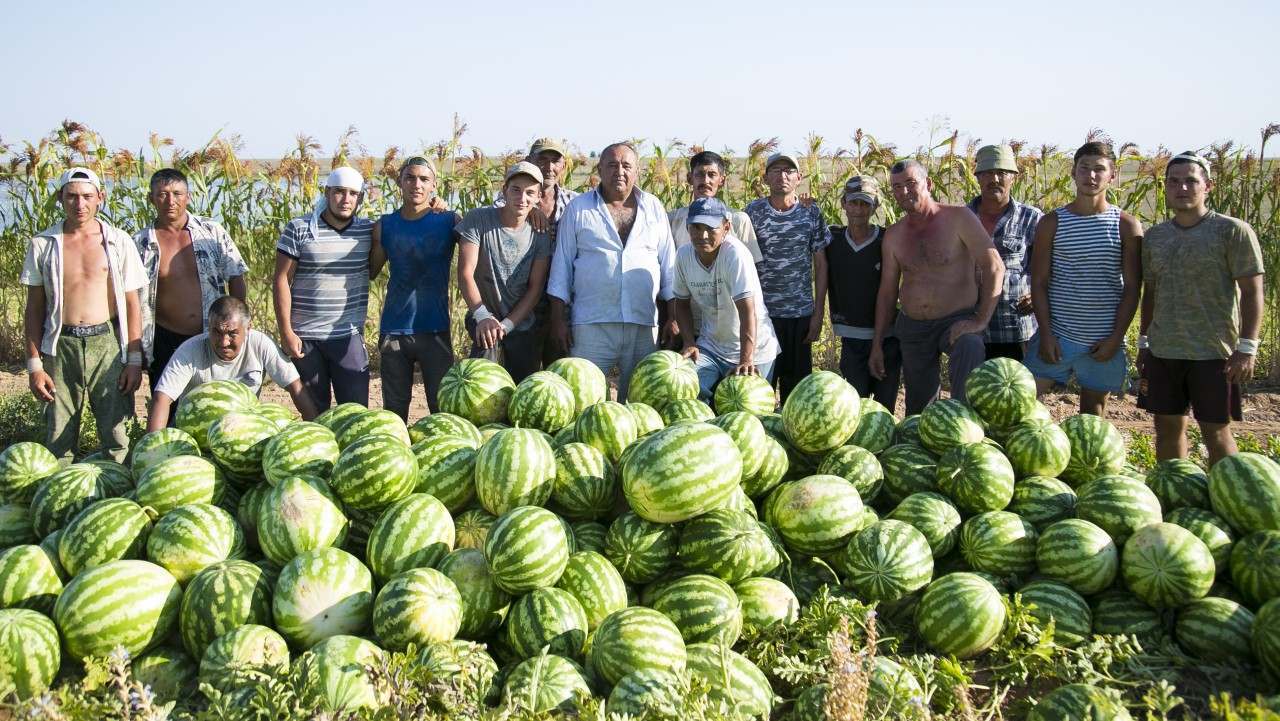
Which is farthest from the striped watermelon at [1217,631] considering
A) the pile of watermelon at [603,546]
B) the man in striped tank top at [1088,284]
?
the man in striped tank top at [1088,284]

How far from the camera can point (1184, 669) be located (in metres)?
3.38

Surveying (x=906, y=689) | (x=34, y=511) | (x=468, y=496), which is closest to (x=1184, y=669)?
(x=906, y=689)

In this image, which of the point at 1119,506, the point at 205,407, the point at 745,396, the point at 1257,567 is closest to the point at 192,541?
the point at 205,407

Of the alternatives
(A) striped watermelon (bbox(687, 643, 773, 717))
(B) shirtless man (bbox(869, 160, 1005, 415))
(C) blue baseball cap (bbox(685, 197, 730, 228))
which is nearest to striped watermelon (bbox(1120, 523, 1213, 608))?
(A) striped watermelon (bbox(687, 643, 773, 717))

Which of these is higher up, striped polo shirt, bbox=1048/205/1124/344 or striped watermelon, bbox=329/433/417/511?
striped polo shirt, bbox=1048/205/1124/344

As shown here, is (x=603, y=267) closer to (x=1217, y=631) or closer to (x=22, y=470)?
(x=22, y=470)

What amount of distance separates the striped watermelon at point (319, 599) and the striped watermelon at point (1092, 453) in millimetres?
3244

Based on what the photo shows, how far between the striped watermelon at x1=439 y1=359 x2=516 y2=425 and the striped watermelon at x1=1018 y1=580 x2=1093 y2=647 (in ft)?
8.35

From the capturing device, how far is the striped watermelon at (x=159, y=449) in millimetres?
4008

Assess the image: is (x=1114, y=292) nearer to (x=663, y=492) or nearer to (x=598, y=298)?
(x=598, y=298)

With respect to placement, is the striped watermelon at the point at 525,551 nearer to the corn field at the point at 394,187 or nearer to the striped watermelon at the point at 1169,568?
the striped watermelon at the point at 1169,568

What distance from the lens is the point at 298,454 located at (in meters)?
3.77

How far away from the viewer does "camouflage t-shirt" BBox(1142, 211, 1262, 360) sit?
18.1 feet

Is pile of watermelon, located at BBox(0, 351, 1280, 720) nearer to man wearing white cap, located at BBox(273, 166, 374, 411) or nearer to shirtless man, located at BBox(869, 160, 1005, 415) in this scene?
shirtless man, located at BBox(869, 160, 1005, 415)
